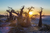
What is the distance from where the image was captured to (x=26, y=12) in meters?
17.1

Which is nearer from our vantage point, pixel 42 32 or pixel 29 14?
pixel 42 32

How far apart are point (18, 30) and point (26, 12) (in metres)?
6.14

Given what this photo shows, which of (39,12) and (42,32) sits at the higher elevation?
(39,12)

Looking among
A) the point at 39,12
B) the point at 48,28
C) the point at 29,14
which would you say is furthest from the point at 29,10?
the point at 48,28

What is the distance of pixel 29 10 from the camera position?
16422mm

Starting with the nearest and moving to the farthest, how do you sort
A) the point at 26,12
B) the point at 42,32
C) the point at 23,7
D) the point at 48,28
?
the point at 42,32 < the point at 48,28 < the point at 23,7 < the point at 26,12

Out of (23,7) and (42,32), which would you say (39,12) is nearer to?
(23,7)

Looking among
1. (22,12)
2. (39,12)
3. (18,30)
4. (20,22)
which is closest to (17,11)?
(22,12)

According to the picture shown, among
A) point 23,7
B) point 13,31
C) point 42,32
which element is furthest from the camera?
point 23,7

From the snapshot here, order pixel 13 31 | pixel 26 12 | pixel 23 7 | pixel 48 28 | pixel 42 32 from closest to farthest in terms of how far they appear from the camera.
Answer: pixel 13 31 < pixel 42 32 < pixel 48 28 < pixel 23 7 < pixel 26 12

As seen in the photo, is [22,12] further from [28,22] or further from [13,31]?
[13,31]

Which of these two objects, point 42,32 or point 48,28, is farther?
point 48,28

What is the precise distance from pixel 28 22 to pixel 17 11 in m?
3.15

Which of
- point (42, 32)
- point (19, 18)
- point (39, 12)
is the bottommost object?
point (42, 32)
